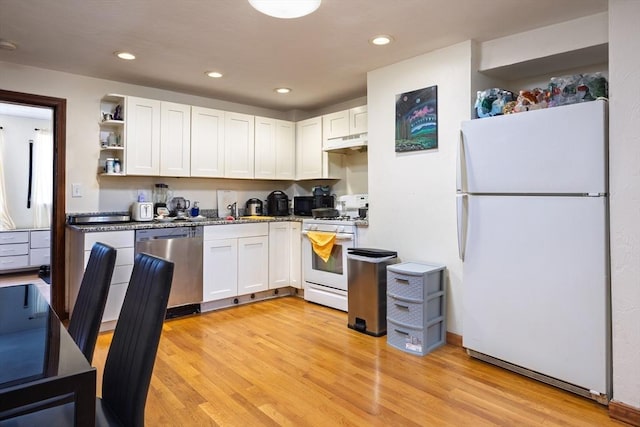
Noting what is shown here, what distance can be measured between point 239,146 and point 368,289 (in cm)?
230

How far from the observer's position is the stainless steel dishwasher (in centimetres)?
349

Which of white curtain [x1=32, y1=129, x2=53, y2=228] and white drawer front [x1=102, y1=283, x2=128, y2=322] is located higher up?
white curtain [x1=32, y1=129, x2=53, y2=228]

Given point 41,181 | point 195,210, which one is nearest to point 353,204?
point 195,210

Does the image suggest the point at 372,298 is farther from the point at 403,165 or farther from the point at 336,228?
the point at 403,165

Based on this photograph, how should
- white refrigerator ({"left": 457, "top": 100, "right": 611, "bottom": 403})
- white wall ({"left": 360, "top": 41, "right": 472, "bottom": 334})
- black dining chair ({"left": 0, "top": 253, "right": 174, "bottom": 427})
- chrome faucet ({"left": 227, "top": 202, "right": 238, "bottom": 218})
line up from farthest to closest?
1. chrome faucet ({"left": 227, "top": 202, "right": 238, "bottom": 218})
2. white wall ({"left": 360, "top": 41, "right": 472, "bottom": 334})
3. white refrigerator ({"left": 457, "top": 100, "right": 611, "bottom": 403})
4. black dining chair ({"left": 0, "top": 253, "right": 174, "bottom": 427})

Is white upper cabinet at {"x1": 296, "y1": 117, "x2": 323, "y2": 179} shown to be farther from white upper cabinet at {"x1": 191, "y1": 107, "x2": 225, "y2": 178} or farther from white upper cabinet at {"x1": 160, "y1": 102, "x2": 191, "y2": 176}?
white upper cabinet at {"x1": 160, "y1": 102, "x2": 191, "y2": 176}

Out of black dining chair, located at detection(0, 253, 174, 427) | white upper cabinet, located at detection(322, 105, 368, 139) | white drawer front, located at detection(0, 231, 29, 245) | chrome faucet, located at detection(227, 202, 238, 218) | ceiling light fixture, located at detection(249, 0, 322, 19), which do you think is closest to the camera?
black dining chair, located at detection(0, 253, 174, 427)

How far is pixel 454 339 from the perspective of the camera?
302cm

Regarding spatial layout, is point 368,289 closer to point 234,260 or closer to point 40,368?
point 234,260

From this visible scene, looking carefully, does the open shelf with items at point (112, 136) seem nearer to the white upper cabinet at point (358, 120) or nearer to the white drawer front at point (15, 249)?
the white upper cabinet at point (358, 120)

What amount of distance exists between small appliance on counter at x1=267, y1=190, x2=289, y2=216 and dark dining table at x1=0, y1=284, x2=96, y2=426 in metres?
3.51

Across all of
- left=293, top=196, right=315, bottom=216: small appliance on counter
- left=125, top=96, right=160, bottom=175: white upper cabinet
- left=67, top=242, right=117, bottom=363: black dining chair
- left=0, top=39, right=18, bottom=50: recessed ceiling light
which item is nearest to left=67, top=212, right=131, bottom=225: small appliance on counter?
left=125, top=96, right=160, bottom=175: white upper cabinet

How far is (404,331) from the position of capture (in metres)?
2.91

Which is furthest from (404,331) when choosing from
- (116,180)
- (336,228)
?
(116,180)
